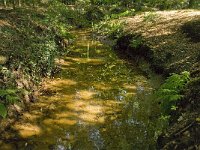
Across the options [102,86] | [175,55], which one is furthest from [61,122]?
[175,55]

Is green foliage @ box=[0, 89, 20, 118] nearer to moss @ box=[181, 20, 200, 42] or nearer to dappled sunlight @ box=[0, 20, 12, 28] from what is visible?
dappled sunlight @ box=[0, 20, 12, 28]

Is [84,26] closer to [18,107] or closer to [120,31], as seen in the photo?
[120,31]

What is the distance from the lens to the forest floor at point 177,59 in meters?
6.81

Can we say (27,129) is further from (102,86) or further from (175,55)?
(175,55)

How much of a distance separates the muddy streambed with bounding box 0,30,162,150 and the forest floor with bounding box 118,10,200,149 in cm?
100

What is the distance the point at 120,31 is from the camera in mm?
21391

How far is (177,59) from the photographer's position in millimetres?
13742

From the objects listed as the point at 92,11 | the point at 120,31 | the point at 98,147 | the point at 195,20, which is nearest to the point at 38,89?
the point at 98,147

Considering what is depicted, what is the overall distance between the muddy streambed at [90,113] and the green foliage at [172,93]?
0.77m

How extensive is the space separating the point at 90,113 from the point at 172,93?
2.65 meters

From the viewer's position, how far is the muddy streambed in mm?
8383

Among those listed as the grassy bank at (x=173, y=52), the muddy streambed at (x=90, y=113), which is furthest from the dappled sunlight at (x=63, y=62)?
the grassy bank at (x=173, y=52)

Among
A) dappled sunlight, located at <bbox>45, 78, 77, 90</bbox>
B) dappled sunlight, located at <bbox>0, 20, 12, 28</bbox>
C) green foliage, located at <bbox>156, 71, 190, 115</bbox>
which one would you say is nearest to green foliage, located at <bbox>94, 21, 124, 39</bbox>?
dappled sunlight, located at <bbox>0, 20, 12, 28</bbox>

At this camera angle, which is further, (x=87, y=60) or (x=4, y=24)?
(x=87, y=60)
